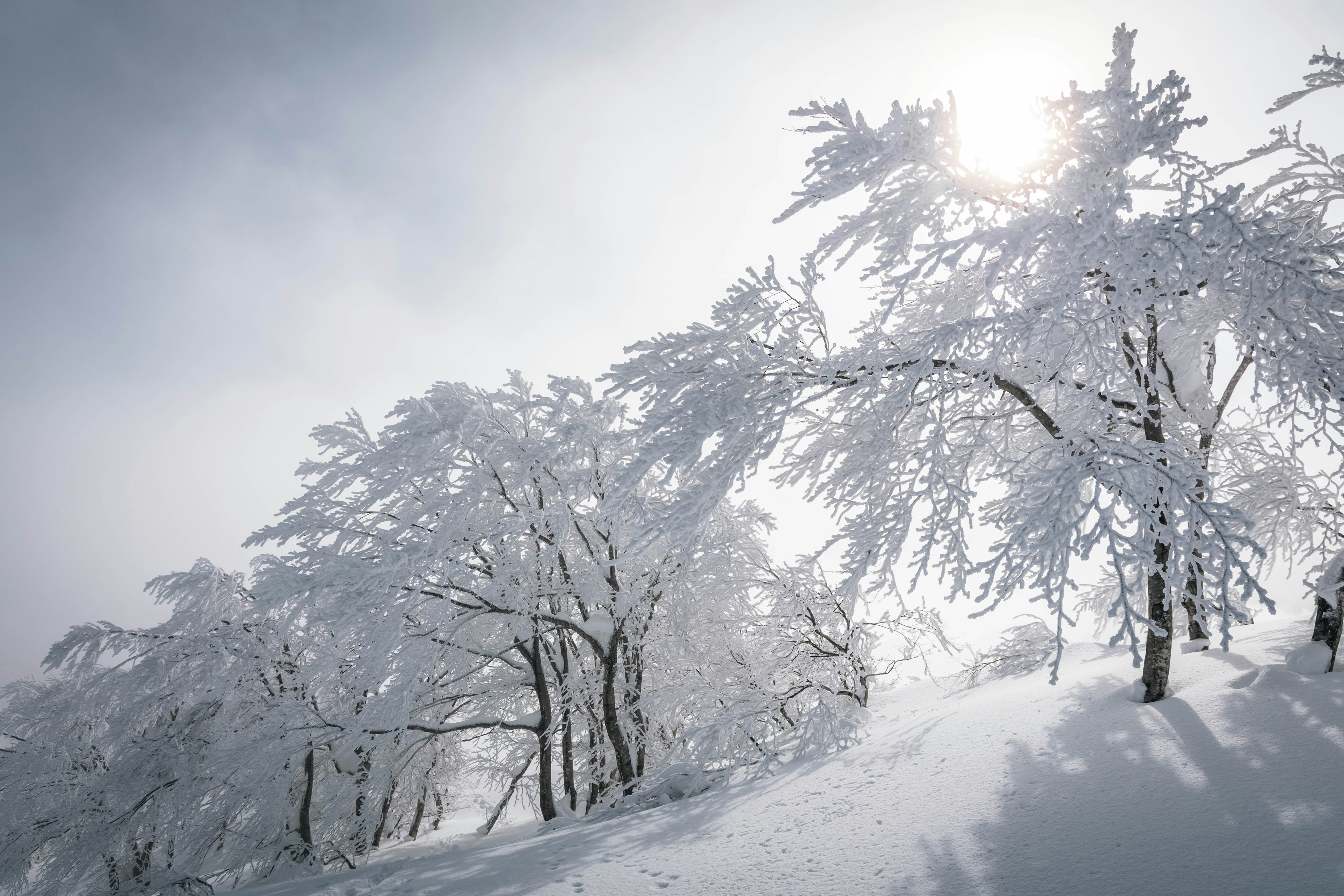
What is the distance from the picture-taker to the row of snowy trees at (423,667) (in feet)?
21.6

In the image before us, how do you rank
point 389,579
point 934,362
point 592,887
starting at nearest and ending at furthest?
point 592,887 → point 934,362 → point 389,579

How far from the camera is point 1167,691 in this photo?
480 cm

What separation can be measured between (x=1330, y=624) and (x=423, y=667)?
893 centimetres

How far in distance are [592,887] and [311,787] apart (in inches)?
328

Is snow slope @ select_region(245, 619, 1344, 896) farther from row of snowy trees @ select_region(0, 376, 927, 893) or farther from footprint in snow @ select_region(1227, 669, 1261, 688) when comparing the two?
row of snowy trees @ select_region(0, 376, 927, 893)

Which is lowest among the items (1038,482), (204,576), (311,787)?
(311,787)

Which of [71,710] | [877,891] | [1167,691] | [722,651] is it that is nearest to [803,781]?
[877,891]

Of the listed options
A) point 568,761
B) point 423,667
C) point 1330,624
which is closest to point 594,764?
point 568,761

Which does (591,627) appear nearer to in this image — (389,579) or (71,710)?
(389,579)

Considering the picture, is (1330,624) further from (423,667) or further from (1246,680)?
(423,667)

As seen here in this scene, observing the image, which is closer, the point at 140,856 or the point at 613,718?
the point at 613,718

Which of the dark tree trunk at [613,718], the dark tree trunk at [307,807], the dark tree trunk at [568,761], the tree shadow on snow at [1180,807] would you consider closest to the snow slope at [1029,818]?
the tree shadow on snow at [1180,807]

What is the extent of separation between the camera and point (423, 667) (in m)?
6.57

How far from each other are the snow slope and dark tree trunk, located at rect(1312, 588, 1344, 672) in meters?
0.38
